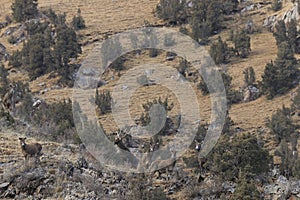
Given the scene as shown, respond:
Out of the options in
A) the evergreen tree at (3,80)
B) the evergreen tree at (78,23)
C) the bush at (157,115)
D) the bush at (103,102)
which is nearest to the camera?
the bush at (157,115)

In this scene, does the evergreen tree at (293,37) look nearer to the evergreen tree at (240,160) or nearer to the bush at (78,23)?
the bush at (78,23)

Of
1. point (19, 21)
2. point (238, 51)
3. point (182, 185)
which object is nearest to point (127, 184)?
point (182, 185)

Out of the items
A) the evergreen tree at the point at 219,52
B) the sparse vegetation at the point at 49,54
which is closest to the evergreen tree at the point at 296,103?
the evergreen tree at the point at 219,52

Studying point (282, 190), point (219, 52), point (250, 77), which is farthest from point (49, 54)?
point (282, 190)

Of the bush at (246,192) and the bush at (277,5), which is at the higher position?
the bush at (246,192)

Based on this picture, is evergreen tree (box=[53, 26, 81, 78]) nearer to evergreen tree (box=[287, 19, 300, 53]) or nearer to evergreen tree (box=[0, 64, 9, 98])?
evergreen tree (box=[0, 64, 9, 98])

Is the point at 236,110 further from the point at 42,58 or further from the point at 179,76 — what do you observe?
the point at 42,58

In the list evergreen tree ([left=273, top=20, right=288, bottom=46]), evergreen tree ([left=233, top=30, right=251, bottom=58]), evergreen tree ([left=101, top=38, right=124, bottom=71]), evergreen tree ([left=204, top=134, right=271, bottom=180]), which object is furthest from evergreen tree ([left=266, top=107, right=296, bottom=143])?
evergreen tree ([left=101, top=38, right=124, bottom=71])

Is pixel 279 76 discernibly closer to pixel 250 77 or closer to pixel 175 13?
pixel 250 77

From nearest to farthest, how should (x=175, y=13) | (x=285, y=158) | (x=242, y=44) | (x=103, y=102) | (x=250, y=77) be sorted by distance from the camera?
(x=285, y=158) → (x=103, y=102) → (x=250, y=77) → (x=242, y=44) → (x=175, y=13)
